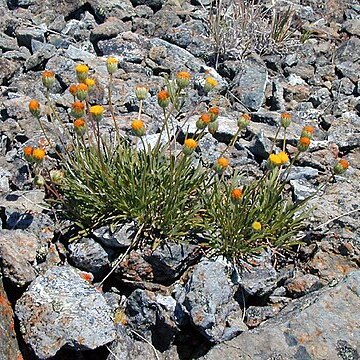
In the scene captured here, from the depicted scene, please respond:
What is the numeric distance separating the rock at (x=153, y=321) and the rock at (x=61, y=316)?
0.18 meters

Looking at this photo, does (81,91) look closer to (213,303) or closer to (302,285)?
(213,303)

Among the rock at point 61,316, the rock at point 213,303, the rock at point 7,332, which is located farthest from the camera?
the rock at point 213,303

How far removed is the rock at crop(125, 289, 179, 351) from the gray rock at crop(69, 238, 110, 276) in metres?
0.31

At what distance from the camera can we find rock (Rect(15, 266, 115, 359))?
3117 mm

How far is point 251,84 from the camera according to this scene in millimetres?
5434

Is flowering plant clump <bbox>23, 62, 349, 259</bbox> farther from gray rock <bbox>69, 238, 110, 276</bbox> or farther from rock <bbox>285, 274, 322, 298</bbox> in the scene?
rock <bbox>285, 274, 322, 298</bbox>

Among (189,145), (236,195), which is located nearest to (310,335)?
(236,195)

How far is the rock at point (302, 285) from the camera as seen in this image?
143 inches

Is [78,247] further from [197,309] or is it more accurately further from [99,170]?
[197,309]

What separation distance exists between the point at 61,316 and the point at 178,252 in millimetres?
794

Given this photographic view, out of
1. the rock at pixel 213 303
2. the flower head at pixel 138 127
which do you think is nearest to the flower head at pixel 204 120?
the flower head at pixel 138 127

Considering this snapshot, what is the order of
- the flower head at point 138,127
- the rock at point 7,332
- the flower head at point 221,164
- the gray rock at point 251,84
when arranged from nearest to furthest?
the rock at point 7,332 → the flower head at point 138,127 → the flower head at point 221,164 → the gray rock at point 251,84

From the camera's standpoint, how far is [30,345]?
10.2 ft

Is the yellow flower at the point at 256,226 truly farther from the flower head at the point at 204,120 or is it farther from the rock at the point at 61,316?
the rock at the point at 61,316
